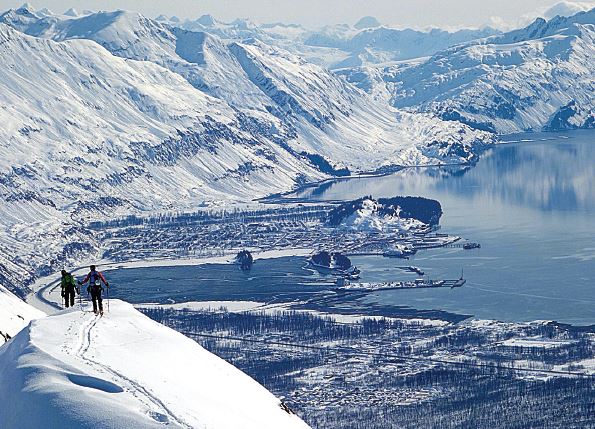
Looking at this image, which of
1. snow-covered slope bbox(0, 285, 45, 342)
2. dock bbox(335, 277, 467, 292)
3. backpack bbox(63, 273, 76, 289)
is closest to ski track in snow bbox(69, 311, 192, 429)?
backpack bbox(63, 273, 76, 289)

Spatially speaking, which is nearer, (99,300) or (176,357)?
(176,357)

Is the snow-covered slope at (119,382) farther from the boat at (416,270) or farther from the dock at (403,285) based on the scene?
the boat at (416,270)

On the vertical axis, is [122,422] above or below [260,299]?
above

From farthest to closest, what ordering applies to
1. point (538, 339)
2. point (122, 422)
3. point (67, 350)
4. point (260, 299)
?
1. point (260, 299)
2. point (538, 339)
3. point (67, 350)
4. point (122, 422)

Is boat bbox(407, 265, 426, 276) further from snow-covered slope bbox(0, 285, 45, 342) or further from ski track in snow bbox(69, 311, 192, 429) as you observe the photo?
ski track in snow bbox(69, 311, 192, 429)

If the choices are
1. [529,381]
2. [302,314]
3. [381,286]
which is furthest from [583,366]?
[381,286]

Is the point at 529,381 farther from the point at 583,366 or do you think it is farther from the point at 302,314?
the point at 302,314

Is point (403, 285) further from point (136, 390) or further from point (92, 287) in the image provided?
point (136, 390)

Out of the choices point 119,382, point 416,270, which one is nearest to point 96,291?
point 119,382
